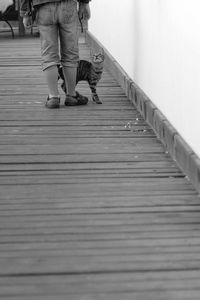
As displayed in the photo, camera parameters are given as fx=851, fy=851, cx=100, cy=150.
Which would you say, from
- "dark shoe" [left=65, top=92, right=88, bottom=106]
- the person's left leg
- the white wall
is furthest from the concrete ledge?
the person's left leg

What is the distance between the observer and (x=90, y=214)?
4.93m

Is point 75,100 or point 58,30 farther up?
point 58,30

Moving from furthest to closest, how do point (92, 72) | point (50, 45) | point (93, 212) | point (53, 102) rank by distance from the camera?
point (92, 72)
point (53, 102)
point (50, 45)
point (93, 212)

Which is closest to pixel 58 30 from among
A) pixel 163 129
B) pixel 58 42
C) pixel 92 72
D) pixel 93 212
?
pixel 58 42

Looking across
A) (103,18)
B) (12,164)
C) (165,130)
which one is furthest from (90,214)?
(103,18)

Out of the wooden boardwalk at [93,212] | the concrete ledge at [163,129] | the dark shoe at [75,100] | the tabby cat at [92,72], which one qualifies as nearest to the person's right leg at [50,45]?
the dark shoe at [75,100]

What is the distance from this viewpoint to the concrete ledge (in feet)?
18.0

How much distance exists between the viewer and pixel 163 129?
21.7 feet

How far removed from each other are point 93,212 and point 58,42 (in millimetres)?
3896

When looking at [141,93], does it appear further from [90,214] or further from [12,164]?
[90,214]

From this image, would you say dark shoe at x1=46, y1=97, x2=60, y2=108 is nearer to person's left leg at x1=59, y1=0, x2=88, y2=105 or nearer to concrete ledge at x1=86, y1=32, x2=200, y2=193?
person's left leg at x1=59, y1=0, x2=88, y2=105

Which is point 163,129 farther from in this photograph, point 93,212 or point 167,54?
point 93,212

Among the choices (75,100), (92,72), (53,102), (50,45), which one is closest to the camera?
(50,45)

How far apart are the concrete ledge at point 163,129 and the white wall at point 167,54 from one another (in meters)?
0.05
